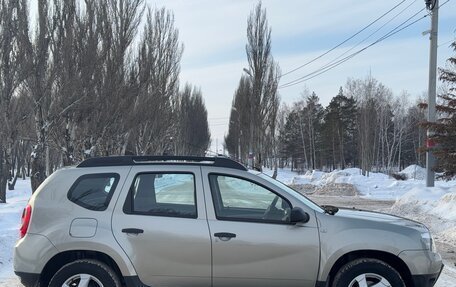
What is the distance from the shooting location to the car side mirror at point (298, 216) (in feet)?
15.1

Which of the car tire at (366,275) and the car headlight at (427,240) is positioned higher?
the car headlight at (427,240)

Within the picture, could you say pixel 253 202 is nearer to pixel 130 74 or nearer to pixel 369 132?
pixel 130 74

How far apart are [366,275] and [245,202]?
4.67ft

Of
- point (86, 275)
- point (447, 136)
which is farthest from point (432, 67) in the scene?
point (86, 275)

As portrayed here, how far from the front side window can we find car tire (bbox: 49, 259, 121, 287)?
24.8 inches

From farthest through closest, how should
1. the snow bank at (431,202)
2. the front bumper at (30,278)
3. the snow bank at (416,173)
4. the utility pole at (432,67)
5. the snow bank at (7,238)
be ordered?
the snow bank at (416,173)
the utility pole at (432,67)
the snow bank at (431,202)
the snow bank at (7,238)
the front bumper at (30,278)

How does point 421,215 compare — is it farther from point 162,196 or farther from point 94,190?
point 94,190

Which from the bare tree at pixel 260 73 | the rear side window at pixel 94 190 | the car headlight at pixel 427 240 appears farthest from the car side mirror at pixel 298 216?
the bare tree at pixel 260 73

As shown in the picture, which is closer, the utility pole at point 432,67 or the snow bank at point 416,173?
the utility pole at point 432,67

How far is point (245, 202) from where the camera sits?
5090 millimetres

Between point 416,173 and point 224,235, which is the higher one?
point 224,235

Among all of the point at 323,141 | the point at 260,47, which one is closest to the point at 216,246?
the point at 260,47

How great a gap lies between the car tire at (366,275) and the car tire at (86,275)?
2221 mm

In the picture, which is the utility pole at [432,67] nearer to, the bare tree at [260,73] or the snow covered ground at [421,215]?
the snow covered ground at [421,215]
